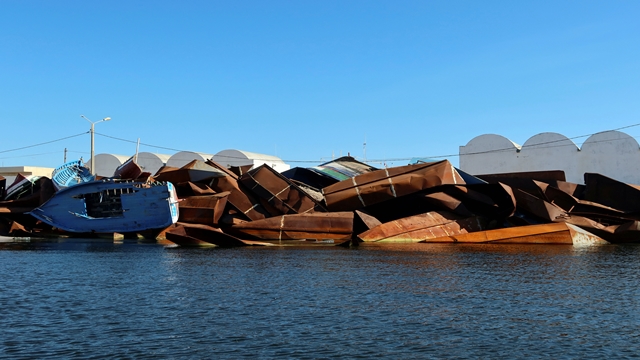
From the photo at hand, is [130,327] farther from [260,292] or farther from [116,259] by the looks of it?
[116,259]

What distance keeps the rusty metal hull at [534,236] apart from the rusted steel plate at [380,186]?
2.76 metres

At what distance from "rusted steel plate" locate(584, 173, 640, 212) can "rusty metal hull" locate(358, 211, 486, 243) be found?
638cm

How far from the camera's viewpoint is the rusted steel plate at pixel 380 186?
28594 millimetres

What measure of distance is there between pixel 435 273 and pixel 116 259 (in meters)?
10.0

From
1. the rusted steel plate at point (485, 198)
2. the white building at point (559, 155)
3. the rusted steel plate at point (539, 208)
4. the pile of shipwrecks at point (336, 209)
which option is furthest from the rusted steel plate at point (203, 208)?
the white building at point (559, 155)

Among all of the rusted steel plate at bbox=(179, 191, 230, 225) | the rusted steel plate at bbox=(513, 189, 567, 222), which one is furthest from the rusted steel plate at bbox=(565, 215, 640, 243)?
the rusted steel plate at bbox=(179, 191, 230, 225)

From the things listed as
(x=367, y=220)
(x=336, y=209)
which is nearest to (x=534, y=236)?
(x=367, y=220)

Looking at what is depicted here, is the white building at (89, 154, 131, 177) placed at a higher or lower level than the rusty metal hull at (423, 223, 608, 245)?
higher

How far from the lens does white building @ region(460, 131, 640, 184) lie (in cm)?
4762

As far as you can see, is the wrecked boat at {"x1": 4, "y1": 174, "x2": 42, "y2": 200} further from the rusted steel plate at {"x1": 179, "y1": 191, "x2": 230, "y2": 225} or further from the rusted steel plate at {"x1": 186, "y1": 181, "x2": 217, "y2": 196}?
the rusted steel plate at {"x1": 179, "y1": 191, "x2": 230, "y2": 225}

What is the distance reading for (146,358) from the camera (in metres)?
8.31

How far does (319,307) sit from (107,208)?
22.0 m

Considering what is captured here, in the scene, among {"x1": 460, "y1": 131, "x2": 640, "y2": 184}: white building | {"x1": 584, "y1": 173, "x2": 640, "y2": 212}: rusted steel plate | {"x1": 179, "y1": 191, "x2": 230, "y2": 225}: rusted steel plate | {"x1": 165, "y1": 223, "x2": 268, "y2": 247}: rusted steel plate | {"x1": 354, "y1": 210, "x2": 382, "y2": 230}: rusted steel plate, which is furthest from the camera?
{"x1": 460, "y1": 131, "x2": 640, "y2": 184}: white building

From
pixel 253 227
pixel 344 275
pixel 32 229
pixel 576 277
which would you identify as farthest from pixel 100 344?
pixel 32 229
